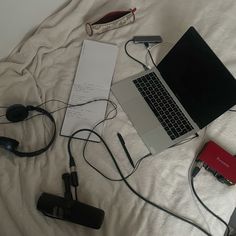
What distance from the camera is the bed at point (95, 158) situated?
93 cm

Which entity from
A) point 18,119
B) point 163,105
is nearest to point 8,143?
point 18,119

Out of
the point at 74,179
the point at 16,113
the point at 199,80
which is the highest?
the point at 199,80

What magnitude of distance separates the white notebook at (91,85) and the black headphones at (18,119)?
2.8 inches

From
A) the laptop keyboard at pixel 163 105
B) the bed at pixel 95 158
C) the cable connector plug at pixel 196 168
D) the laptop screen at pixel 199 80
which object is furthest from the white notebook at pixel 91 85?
the cable connector plug at pixel 196 168

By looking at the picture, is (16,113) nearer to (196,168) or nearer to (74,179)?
(74,179)

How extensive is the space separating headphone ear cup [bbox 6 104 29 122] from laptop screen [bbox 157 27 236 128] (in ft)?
1.72

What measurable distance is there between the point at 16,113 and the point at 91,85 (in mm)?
287

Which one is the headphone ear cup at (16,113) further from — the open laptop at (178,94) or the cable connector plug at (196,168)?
the cable connector plug at (196,168)

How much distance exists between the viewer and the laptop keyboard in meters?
1.06

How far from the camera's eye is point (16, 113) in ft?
3.32

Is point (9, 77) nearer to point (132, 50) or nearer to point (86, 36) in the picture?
point (86, 36)

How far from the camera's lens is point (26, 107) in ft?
3.38

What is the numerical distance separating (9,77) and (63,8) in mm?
352

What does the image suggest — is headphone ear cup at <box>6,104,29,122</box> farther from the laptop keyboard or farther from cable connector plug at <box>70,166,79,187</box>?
the laptop keyboard
